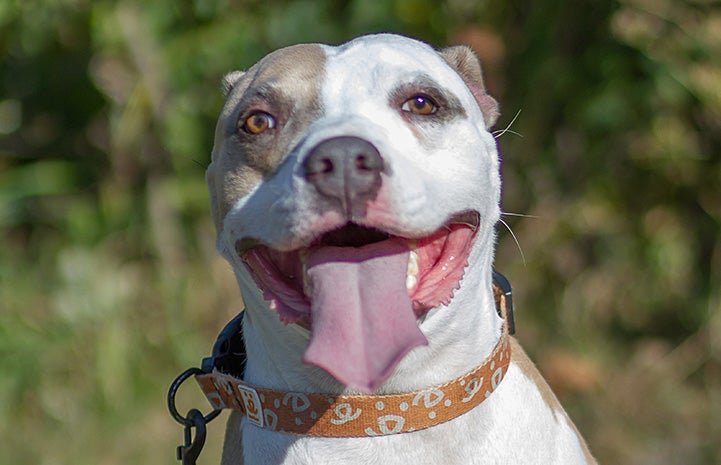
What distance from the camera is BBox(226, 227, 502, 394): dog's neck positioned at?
230 centimetres

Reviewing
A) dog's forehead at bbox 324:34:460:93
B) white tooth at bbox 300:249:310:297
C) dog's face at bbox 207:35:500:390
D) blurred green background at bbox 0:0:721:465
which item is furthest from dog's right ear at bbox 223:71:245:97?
blurred green background at bbox 0:0:721:465

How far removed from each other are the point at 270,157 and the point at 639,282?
3.62 metres

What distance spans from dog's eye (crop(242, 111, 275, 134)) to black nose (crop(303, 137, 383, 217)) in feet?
1.10

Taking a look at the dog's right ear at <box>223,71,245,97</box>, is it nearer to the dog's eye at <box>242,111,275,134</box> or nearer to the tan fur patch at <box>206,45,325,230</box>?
the tan fur patch at <box>206,45,325,230</box>

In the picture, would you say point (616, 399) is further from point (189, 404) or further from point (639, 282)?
point (189, 404)

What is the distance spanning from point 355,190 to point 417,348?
43 centimetres

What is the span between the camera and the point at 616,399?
4910mm

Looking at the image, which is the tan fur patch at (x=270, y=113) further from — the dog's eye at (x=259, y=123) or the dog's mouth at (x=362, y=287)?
the dog's mouth at (x=362, y=287)

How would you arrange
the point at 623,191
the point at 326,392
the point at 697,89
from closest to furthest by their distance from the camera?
1. the point at 326,392
2. the point at 697,89
3. the point at 623,191

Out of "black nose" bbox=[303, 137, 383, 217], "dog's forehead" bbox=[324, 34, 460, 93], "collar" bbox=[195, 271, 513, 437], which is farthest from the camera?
"dog's forehead" bbox=[324, 34, 460, 93]

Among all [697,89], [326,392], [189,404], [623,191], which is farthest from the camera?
[623,191]

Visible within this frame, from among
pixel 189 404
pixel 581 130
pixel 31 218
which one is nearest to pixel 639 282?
pixel 581 130

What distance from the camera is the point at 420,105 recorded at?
239 centimetres

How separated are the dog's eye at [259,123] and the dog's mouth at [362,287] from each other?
0.31m
